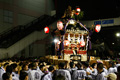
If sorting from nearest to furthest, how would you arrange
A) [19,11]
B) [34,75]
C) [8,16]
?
[34,75] → [8,16] → [19,11]

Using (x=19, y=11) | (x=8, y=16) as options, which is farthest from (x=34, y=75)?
(x=19, y=11)

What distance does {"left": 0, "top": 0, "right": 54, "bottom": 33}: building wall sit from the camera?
605 inches

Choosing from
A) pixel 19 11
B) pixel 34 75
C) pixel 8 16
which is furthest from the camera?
pixel 19 11

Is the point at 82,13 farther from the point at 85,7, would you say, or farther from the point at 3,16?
the point at 3,16

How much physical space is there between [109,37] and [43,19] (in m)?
9.47

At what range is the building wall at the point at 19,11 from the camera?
50.4ft

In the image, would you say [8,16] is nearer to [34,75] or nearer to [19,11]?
[19,11]

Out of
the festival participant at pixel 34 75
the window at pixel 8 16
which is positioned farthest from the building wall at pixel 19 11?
the festival participant at pixel 34 75

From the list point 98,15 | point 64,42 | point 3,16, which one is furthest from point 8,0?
point 98,15

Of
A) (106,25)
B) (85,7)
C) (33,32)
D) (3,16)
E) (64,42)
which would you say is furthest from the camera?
(85,7)

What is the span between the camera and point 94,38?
64.6ft

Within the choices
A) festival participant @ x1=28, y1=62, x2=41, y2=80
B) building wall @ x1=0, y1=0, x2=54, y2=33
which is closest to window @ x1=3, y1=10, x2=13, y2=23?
building wall @ x1=0, y1=0, x2=54, y2=33

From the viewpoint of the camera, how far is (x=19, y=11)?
55.6 ft

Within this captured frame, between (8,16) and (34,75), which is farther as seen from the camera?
(8,16)
